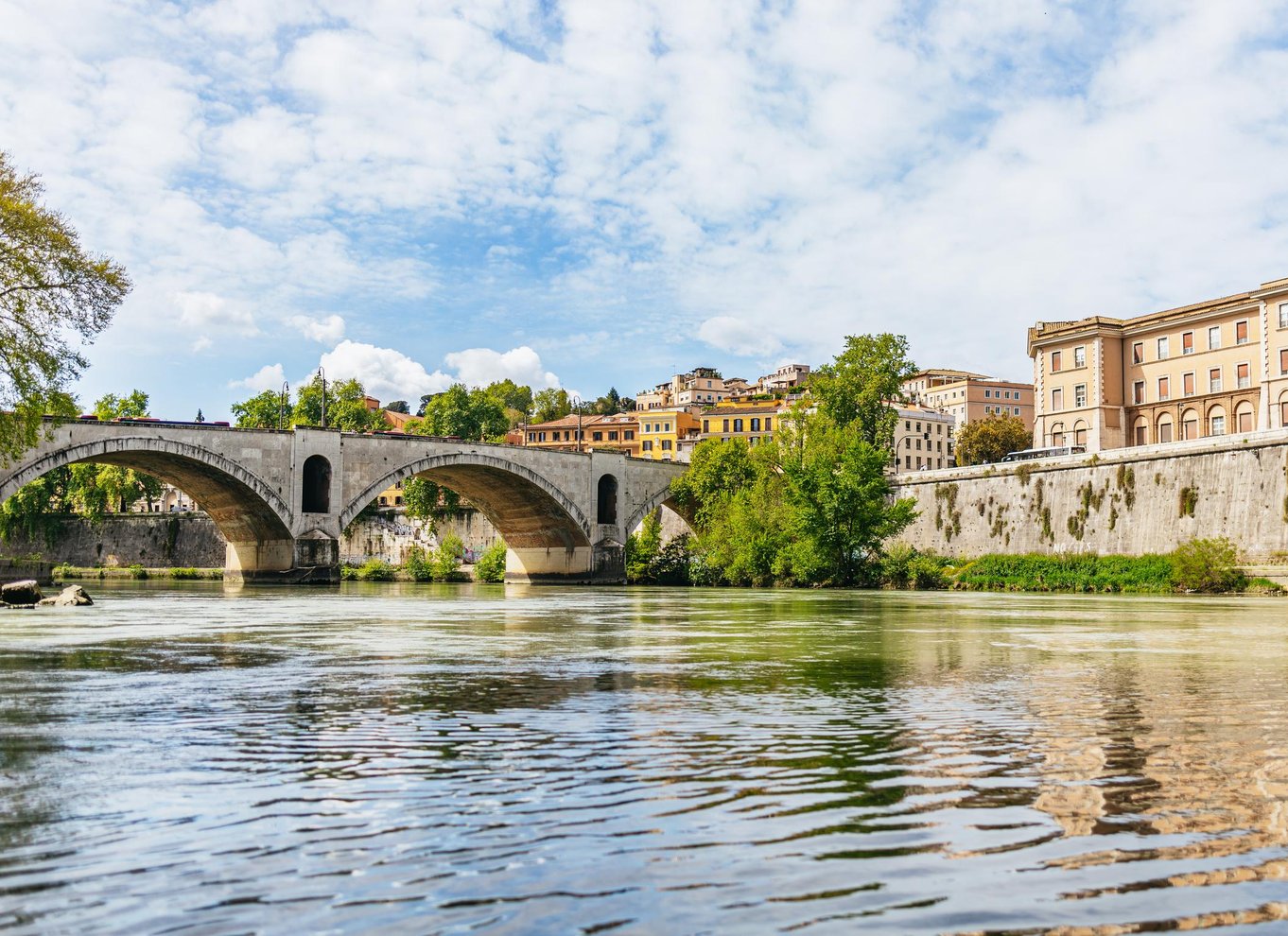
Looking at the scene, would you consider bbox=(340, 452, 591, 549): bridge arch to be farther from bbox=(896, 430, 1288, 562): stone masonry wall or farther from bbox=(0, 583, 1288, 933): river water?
bbox=(0, 583, 1288, 933): river water

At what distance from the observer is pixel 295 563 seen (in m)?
52.8

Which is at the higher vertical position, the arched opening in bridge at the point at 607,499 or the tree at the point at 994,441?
the tree at the point at 994,441

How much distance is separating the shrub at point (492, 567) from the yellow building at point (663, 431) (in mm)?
44169

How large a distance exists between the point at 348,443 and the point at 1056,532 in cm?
3165

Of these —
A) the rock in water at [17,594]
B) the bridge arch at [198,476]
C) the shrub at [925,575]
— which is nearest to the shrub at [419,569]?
the bridge arch at [198,476]

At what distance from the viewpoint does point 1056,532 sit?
159 ft

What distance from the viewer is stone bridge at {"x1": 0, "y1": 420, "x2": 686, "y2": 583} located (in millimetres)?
47906

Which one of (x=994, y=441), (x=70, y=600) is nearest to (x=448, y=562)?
(x=994, y=441)

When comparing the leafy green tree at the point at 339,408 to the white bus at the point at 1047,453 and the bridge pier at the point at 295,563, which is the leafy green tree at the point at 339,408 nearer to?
the bridge pier at the point at 295,563

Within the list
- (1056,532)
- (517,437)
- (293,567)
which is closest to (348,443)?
(293,567)

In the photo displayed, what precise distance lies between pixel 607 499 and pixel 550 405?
88.8 metres

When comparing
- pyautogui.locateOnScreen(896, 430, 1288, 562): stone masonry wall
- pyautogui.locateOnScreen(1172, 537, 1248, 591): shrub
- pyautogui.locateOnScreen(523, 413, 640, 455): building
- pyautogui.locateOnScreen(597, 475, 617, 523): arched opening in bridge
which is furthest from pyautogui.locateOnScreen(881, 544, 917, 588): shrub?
pyautogui.locateOnScreen(523, 413, 640, 455): building

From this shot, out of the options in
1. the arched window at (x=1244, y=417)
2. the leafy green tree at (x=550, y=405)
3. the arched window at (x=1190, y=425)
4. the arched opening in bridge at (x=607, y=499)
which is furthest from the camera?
the leafy green tree at (x=550, y=405)

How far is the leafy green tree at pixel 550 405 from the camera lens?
15075 cm
